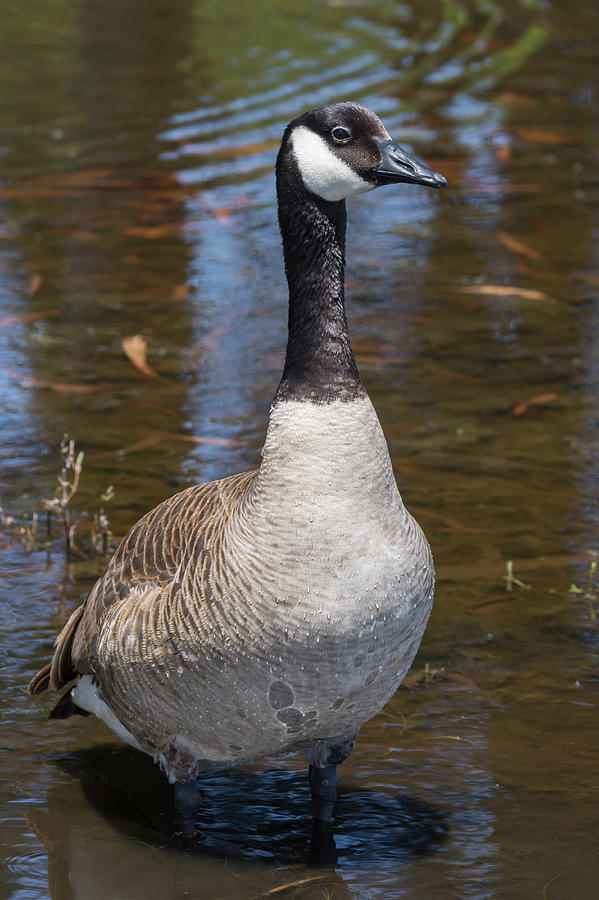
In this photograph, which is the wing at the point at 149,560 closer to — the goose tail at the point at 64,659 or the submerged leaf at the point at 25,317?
the goose tail at the point at 64,659

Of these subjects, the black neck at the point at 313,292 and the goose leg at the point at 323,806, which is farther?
the goose leg at the point at 323,806

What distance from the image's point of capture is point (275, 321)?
33.6 feet

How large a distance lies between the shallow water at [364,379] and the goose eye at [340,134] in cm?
241

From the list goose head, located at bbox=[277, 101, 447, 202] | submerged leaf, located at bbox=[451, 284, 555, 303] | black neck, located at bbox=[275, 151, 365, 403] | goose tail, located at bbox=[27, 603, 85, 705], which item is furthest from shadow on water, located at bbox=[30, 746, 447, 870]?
submerged leaf, located at bbox=[451, 284, 555, 303]

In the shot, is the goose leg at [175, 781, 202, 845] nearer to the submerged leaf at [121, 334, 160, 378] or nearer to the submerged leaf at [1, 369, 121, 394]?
the submerged leaf at [1, 369, 121, 394]

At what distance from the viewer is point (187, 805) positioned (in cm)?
515

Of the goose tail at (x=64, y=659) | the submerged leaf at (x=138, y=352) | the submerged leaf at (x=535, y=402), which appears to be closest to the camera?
the goose tail at (x=64, y=659)

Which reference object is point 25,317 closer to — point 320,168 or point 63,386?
point 63,386

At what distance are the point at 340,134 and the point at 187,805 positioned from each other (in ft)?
7.82

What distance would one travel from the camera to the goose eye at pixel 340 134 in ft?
15.9

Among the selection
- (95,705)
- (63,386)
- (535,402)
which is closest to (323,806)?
(95,705)

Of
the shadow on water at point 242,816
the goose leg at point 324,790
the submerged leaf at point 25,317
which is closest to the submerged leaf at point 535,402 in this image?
the submerged leaf at point 25,317

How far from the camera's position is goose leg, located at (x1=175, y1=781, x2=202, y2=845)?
5.14 metres

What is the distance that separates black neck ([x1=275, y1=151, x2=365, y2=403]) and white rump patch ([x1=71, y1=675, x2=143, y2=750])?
135cm
